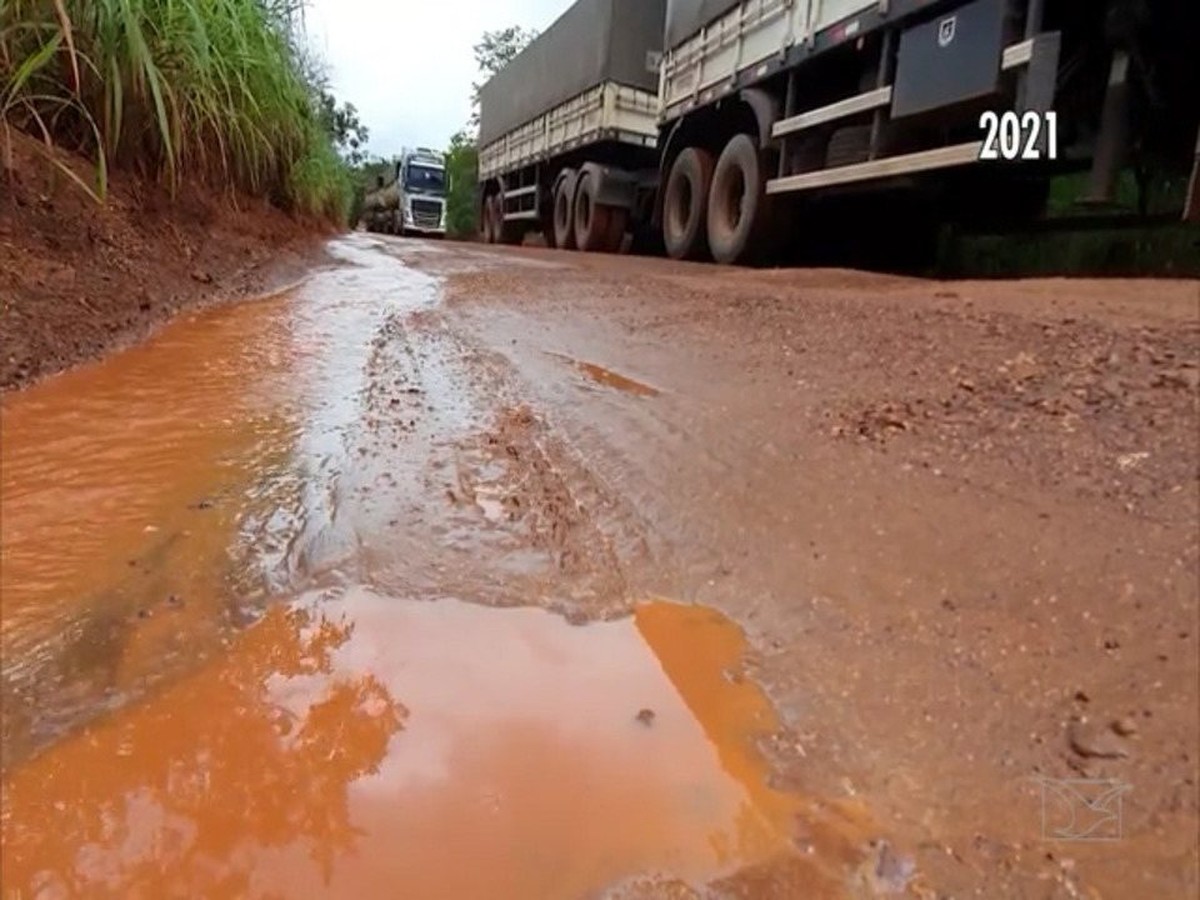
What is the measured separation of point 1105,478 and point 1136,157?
3.27 metres

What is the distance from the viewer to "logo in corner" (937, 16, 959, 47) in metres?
4.30

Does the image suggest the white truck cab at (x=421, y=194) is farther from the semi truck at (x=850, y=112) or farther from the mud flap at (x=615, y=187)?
the mud flap at (x=615, y=187)

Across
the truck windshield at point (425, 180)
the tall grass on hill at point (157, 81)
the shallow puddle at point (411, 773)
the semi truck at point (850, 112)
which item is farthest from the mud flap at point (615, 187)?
the truck windshield at point (425, 180)

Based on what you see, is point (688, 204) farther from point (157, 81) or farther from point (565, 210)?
point (157, 81)

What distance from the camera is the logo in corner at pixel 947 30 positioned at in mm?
4305

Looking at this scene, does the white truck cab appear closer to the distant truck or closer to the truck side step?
the distant truck

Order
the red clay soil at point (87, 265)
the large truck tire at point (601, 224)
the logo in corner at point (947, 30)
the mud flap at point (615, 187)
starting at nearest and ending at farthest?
the red clay soil at point (87, 265)
the logo in corner at point (947, 30)
the mud flap at point (615, 187)
the large truck tire at point (601, 224)

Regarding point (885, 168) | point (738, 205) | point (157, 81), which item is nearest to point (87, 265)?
point (157, 81)

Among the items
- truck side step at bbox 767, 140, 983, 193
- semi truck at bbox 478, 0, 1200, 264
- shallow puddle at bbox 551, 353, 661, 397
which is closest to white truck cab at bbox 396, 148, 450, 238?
semi truck at bbox 478, 0, 1200, 264

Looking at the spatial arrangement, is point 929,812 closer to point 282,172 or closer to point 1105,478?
point 1105,478

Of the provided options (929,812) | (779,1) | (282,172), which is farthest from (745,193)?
(929,812)

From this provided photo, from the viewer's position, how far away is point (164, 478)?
1.87 meters

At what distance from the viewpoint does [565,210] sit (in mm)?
12070

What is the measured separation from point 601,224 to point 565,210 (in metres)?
1.46
